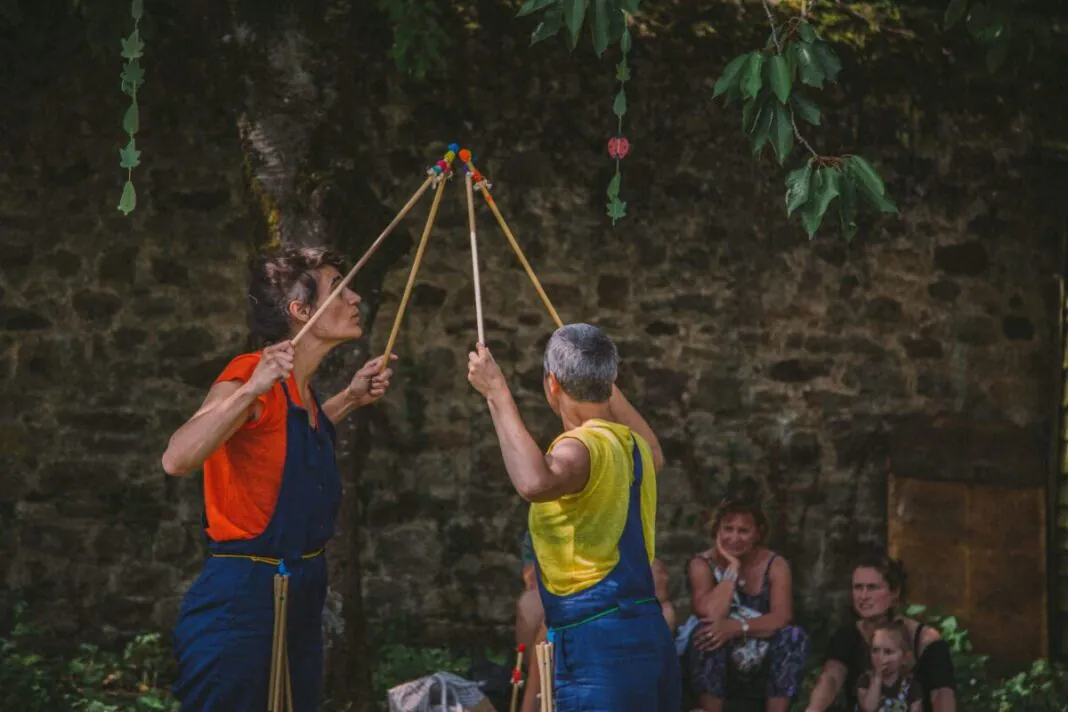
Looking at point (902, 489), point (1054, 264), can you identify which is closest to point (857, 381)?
point (902, 489)

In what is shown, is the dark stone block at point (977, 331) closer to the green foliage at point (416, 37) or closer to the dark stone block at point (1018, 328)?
the dark stone block at point (1018, 328)

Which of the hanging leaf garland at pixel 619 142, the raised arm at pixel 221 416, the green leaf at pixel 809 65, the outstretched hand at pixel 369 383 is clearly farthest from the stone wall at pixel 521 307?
the raised arm at pixel 221 416

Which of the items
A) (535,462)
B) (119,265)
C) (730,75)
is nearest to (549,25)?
(730,75)

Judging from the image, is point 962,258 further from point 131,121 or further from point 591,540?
point 591,540

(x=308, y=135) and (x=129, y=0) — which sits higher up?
(x=129, y=0)

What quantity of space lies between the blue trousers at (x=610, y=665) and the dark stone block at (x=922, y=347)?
4.58 meters

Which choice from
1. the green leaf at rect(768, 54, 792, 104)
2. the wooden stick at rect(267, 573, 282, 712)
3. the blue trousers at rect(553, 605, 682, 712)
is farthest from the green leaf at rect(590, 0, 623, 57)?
the wooden stick at rect(267, 573, 282, 712)

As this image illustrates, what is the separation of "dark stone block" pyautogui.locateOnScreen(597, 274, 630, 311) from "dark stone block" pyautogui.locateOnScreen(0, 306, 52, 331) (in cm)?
258

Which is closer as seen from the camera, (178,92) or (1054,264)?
(178,92)

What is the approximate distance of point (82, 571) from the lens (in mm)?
8023

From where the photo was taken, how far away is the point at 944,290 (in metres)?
8.55

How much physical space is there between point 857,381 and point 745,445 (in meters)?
0.65

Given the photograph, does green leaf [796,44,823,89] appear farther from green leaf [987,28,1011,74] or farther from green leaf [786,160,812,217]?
green leaf [987,28,1011,74]

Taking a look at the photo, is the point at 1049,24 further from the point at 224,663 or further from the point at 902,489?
the point at 224,663
